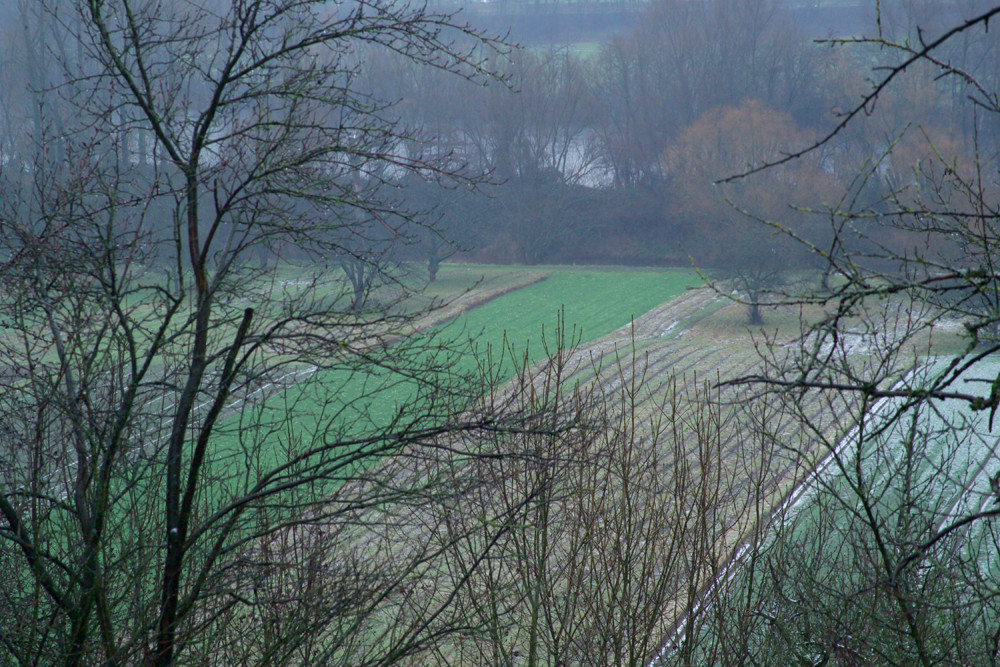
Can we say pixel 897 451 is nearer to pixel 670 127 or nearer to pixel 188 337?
pixel 188 337

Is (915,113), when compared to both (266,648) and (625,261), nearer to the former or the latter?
(625,261)

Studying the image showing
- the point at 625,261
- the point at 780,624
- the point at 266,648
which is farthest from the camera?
the point at 625,261

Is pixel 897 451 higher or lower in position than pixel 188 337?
lower

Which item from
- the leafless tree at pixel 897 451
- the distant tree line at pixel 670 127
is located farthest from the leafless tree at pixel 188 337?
the distant tree line at pixel 670 127

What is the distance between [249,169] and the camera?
21.3 feet

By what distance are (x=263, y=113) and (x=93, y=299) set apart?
1792 millimetres

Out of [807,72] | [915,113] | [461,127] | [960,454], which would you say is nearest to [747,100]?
[807,72]

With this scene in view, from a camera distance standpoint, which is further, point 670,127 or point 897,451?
point 670,127

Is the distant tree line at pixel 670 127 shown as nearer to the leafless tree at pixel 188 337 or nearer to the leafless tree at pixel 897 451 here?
the leafless tree at pixel 897 451

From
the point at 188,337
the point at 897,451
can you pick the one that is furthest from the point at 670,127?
the point at 188,337

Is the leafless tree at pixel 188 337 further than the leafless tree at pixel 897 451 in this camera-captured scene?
Yes

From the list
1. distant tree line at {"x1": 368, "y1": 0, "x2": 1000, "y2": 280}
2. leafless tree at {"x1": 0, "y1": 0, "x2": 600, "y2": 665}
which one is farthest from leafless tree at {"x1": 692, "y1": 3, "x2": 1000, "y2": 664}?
distant tree line at {"x1": 368, "y1": 0, "x2": 1000, "y2": 280}

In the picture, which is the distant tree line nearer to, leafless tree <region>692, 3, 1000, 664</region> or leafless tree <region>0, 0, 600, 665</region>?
leafless tree <region>692, 3, 1000, 664</region>

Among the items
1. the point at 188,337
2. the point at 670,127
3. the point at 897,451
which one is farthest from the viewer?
the point at 670,127
